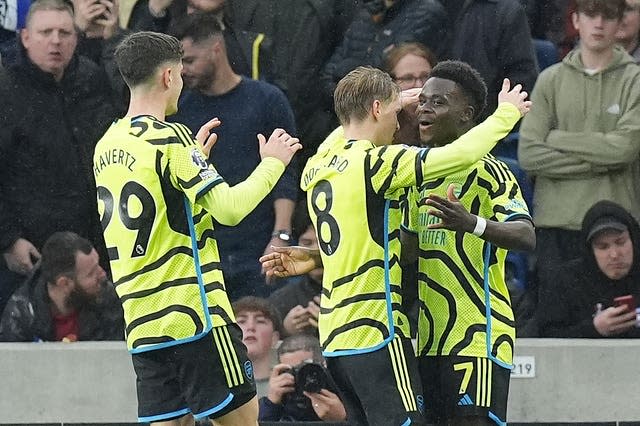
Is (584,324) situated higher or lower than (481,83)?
lower

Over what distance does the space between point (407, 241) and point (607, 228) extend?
8.76ft

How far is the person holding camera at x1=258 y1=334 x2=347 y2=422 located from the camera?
334 inches

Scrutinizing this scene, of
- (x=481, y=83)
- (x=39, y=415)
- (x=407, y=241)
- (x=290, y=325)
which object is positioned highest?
(x=481, y=83)

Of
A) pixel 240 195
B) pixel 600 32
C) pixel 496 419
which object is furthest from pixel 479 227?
pixel 600 32

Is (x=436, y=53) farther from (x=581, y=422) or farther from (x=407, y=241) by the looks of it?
(x=407, y=241)

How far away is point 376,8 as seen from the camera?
9.05 m

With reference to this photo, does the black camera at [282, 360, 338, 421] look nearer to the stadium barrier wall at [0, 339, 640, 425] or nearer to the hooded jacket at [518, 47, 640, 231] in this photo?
the stadium barrier wall at [0, 339, 640, 425]

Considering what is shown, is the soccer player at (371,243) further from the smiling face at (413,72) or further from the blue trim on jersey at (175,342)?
the smiling face at (413,72)

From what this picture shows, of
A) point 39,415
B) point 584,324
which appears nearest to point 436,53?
point 584,324

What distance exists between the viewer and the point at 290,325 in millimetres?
8828

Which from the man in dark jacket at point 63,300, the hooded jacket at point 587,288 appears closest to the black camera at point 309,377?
the man in dark jacket at point 63,300

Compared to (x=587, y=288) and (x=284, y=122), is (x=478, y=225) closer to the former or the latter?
(x=587, y=288)

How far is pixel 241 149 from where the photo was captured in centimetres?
891

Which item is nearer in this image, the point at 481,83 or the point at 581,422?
the point at 481,83
